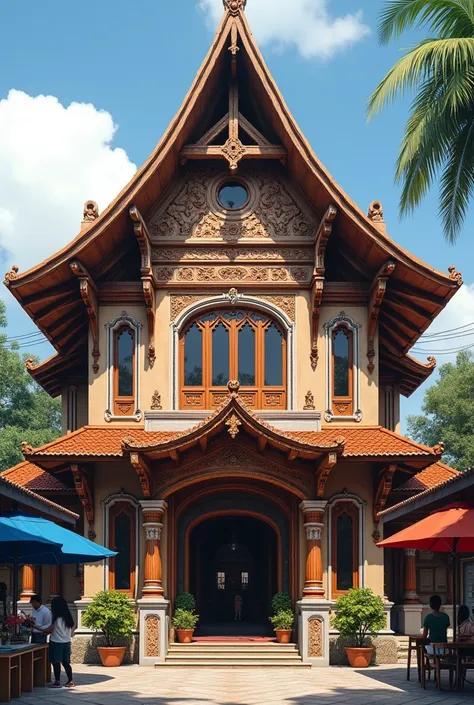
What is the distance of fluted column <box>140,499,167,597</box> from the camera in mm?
19141

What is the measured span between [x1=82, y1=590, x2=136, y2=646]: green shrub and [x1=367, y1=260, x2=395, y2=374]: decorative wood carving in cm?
719

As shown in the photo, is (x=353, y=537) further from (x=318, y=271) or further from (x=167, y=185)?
(x=167, y=185)

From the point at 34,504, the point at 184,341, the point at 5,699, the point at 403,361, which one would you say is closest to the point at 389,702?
the point at 5,699

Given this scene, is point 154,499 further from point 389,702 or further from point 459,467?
point 459,467

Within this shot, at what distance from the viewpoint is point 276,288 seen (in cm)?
2131

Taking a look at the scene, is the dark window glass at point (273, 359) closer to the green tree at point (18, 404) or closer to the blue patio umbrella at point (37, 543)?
the blue patio umbrella at point (37, 543)

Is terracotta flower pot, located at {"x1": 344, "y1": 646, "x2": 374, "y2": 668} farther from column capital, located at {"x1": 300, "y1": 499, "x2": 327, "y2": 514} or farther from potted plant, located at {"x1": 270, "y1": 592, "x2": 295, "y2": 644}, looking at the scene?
column capital, located at {"x1": 300, "y1": 499, "x2": 327, "y2": 514}

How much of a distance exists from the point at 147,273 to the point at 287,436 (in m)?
4.77

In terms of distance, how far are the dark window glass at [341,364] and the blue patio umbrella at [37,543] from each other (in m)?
7.14

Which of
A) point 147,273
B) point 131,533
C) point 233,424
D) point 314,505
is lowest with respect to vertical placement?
point 131,533

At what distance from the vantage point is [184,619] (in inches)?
770

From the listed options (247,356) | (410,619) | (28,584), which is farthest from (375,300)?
(28,584)

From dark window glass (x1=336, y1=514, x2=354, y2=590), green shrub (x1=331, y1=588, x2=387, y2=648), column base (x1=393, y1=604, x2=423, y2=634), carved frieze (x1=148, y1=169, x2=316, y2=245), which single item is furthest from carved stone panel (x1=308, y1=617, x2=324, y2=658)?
carved frieze (x1=148, y1=169, x2=316, y2=245)

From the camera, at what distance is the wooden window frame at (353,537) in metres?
19.9
